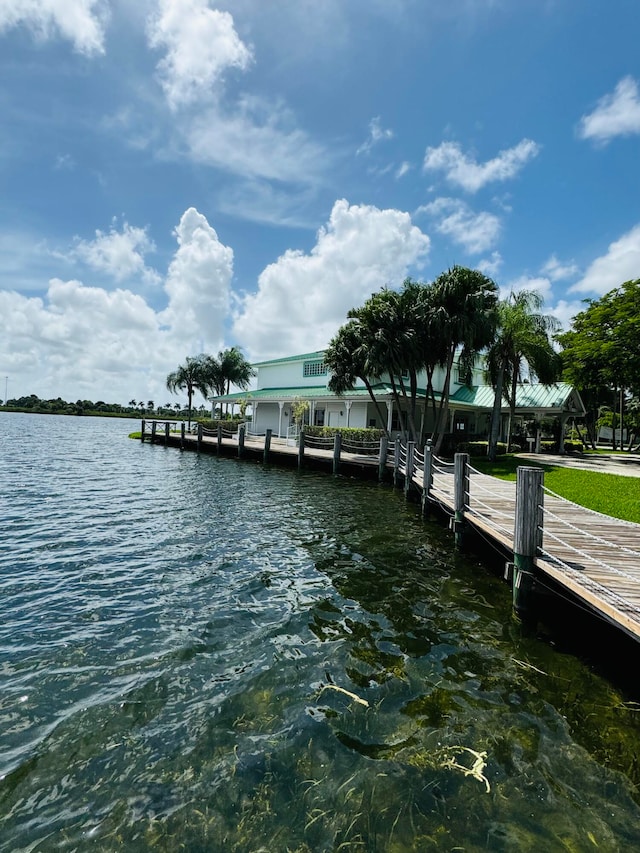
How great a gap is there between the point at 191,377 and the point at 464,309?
147ft

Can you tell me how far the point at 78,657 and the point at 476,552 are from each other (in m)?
7.74

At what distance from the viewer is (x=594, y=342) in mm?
24578

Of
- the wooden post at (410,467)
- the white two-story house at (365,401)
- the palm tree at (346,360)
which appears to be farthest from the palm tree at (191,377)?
the wooden post at (410,467)

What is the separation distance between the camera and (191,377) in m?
59.3

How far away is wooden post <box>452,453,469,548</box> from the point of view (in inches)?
370

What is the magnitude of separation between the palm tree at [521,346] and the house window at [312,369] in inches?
534

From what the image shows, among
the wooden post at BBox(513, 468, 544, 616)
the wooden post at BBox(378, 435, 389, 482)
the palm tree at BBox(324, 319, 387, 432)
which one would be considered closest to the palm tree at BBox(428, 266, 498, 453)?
the wooden post at BBox(378, 435, 389, 482)

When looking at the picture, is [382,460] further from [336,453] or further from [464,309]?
[464,309]

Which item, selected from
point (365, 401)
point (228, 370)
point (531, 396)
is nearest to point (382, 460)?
point (365, 401)

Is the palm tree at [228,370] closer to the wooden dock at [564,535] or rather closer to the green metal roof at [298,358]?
the green metal roof at [298,358]

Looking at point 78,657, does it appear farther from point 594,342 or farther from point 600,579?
point 594,342

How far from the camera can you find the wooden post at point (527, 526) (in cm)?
591

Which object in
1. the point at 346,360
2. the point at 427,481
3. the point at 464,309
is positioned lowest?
the point at 427,481

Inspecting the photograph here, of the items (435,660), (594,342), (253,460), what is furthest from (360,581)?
(594,342)
